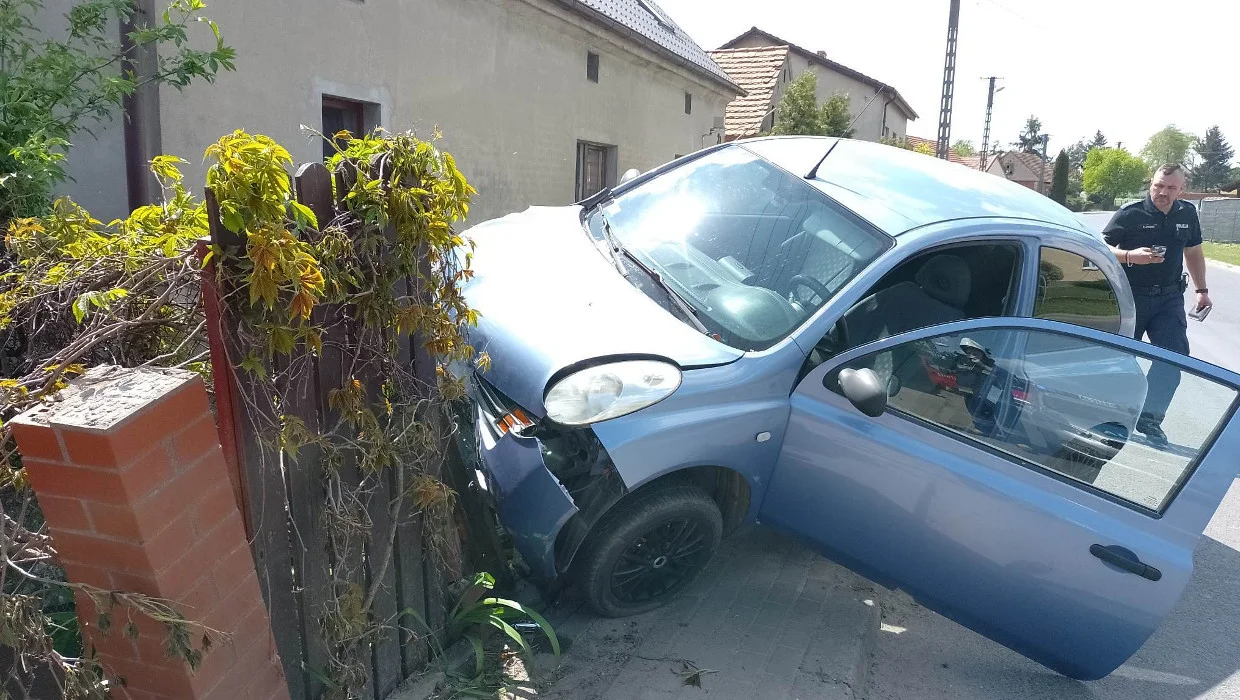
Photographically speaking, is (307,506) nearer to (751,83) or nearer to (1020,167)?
(751,83)

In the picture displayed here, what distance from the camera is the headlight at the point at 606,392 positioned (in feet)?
8.99

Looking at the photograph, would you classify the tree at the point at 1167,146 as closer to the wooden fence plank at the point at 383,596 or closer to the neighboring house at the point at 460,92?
the neighboring house at the point at 460,92

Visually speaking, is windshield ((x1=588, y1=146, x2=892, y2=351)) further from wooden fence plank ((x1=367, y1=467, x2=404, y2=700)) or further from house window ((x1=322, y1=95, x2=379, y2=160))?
house window ((x1=322, y1=95, x2=379, y2=160))

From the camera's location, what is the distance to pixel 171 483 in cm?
172

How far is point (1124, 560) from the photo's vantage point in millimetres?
2781

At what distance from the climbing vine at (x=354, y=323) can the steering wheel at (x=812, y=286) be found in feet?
5.12

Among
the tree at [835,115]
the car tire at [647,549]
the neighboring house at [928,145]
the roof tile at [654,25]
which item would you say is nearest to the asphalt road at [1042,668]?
the car tire at [647,549]

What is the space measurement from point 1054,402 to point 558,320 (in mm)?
1951

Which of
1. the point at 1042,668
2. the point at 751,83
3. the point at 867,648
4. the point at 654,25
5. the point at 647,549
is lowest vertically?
the point at 1042,668

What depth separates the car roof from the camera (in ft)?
12.1

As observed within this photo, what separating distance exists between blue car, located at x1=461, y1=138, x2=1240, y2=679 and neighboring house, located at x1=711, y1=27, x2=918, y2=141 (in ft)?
42.0

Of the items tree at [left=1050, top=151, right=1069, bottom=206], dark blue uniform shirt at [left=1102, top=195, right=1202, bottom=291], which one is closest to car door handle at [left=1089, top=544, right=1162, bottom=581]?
dark blue uniform shirt at [left=1102, top=195, right=1202, bottom=291]

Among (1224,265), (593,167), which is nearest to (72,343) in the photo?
(593,167)

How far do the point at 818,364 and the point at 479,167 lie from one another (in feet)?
23.8
